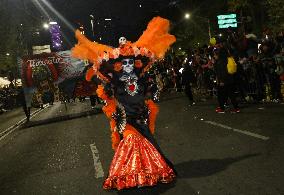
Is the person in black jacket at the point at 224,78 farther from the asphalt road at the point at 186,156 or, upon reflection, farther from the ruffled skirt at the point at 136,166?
the ruffled skirt at the point at 136,166

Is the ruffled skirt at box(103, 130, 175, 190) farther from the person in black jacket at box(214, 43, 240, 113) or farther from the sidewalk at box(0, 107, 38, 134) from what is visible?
the sidewalk at box(0, 107, 38, 134)

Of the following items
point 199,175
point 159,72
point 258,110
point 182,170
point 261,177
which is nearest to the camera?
point 261,177

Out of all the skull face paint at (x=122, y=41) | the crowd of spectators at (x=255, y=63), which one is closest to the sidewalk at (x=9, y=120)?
the crowd of spectators at (x=255, y=63)

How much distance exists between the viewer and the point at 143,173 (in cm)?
628

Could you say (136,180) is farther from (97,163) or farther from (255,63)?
(255,63)

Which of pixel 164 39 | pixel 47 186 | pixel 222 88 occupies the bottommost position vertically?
pixel 47 186

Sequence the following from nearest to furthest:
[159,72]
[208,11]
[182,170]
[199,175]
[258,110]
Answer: [199,175] → [182,170] → [258,110] → [159,72] → [208,11]

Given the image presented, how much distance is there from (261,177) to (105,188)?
7.17 ft

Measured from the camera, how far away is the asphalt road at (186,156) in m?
6.31

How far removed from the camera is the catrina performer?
21.3 feet

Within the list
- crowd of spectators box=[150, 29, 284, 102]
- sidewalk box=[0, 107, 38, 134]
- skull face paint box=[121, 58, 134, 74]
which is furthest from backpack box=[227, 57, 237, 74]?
sidewalk box=[0, 107, 38, 134]

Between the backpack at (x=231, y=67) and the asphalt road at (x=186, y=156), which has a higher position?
→ the backpack at (x=231, y=67)

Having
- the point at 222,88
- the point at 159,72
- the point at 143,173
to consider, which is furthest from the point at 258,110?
the point at 159,72

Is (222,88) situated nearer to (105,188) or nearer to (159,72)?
(105,188)
